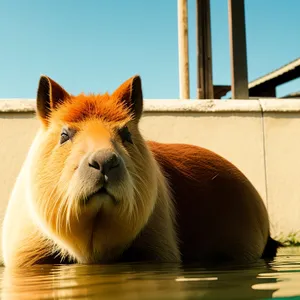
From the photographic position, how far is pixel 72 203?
3055 millimetres

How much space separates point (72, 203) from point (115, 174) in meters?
0.31

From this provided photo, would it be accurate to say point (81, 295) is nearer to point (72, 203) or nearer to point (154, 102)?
point (72, 203)

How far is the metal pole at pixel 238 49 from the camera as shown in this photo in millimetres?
6879

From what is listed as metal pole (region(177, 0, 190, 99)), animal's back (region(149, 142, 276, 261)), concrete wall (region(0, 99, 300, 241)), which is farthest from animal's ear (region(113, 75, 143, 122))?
metal pole (region(177, 0, 190, 99))

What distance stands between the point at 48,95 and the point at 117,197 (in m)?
1.07

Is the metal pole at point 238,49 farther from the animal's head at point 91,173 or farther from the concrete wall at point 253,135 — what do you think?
the animal's head at point 91,173

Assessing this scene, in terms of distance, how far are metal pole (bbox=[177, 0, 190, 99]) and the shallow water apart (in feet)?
16.5

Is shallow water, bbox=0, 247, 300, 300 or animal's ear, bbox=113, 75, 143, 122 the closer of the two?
shallow water, bbox=0, 247, 300, 300

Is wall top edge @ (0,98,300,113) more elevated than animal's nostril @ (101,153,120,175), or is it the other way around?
wall top edge @ (0,98,300,113)

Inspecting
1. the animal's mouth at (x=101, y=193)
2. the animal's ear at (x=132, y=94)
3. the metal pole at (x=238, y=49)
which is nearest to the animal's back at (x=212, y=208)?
the animal's ear at (x=132, y=94)

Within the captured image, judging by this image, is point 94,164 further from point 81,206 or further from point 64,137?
→ point 64,137

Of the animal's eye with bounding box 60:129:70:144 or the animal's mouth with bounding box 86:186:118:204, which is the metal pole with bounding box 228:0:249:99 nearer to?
the animal's eye with bounding box 60:129:70:144

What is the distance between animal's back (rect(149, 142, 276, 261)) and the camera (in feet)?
13.5

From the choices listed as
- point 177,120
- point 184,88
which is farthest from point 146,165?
point 184,88
